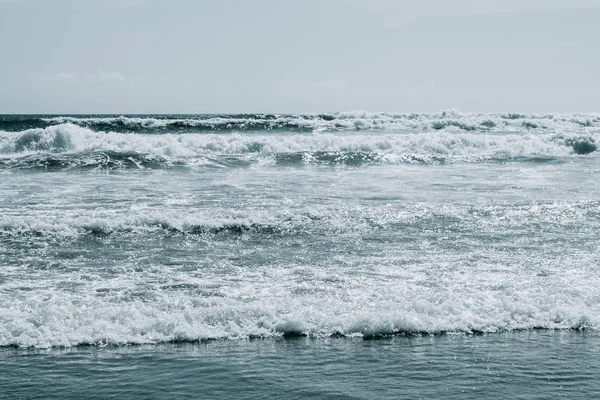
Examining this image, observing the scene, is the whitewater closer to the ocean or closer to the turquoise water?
the ocean

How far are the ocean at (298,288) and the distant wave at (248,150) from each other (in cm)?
608

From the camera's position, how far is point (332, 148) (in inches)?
1527

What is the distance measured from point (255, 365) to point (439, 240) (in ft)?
24.4

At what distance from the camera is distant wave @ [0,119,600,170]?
29000mm

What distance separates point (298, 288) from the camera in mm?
9805

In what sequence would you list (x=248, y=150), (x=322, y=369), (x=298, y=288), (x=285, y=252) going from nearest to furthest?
1. (x=322, y=369)
2. (x=298, y=288)
3. (x=285, y=252)
4. (x=248, y=150)

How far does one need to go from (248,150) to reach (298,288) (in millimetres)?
26952

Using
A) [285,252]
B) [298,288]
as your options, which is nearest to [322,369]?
[298,288]

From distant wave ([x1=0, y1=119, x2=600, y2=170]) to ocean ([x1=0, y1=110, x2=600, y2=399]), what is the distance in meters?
6.08

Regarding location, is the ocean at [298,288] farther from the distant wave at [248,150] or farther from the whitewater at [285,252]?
the distant wave at [248,150]

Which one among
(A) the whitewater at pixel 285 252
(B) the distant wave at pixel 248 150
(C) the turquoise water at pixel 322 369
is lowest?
(C) the turquoise water at pixel 322 369

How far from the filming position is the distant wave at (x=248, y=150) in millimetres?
29000

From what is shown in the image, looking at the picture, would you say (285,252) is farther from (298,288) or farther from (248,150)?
(248,150)

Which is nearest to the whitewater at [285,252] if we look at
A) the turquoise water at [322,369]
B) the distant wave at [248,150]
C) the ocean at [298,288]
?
the ocean at [298,288]
